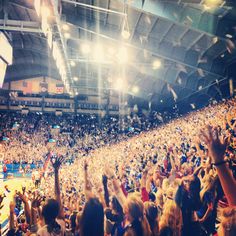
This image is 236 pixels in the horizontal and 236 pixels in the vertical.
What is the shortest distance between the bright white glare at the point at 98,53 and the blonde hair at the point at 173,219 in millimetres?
11552

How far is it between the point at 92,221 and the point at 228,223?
3.64 ft

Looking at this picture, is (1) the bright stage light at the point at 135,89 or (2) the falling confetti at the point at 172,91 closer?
(2) the falling confetti at the point at 172,91

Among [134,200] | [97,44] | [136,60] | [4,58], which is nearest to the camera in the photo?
[134,200]

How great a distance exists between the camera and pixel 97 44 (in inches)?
506

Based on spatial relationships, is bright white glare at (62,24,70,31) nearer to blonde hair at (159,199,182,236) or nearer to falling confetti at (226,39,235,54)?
falling confetti at (226,39,235,54)

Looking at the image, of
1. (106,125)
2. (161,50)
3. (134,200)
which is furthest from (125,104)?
(134,200)

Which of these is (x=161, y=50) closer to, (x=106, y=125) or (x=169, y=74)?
(x=169, y=74)

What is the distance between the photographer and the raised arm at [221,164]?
5.94 ft

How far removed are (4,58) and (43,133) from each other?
1962 centimetres

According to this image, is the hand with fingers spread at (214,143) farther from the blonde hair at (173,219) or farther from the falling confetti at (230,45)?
the falling confetti at (230,45)

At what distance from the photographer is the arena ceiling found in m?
9.03

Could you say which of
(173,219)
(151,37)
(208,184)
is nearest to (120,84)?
Result: (151,37)

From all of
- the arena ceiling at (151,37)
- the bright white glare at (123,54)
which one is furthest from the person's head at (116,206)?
the bright white glare at (123,54)

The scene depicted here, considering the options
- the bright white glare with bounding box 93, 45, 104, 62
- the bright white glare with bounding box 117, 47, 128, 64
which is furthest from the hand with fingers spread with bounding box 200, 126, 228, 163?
the bright white glare with bounding box 93, 45, 104, 62
